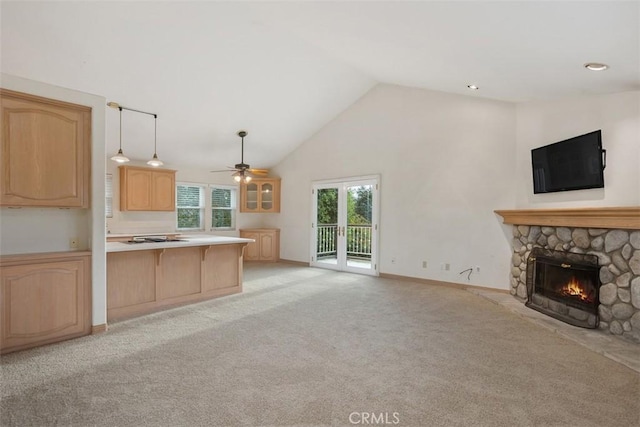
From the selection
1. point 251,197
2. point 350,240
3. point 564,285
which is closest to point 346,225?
point 350,240

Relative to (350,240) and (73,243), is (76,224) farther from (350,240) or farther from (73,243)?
(350,240)

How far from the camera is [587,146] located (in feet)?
12.7

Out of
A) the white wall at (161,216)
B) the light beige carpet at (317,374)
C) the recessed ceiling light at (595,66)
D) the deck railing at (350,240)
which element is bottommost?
the light beige carpet at (317,374)

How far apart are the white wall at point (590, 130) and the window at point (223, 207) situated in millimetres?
6489

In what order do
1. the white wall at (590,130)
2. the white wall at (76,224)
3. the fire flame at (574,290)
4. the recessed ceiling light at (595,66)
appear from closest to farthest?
the recessed ceiling light at (595,66), the white wall at (76,224), the white wall at (590,130), the fire flame at (574,290)

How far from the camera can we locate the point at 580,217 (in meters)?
3.88

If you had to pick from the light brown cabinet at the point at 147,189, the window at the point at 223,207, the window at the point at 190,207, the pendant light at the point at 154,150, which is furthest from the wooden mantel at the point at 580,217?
the window at the point at 190,207

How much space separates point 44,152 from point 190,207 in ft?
16.2

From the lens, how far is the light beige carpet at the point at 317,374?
2.12 meters

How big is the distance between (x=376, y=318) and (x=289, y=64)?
13.3ft

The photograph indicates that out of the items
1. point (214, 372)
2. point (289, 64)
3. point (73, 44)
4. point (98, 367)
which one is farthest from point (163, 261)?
point (289, 64)

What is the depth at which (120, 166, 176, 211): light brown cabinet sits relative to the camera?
6625mm

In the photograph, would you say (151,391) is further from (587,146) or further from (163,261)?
(587,146)

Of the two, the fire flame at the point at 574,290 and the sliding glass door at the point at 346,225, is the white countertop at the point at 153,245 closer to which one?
the sliding glass door at the point at 346,225
